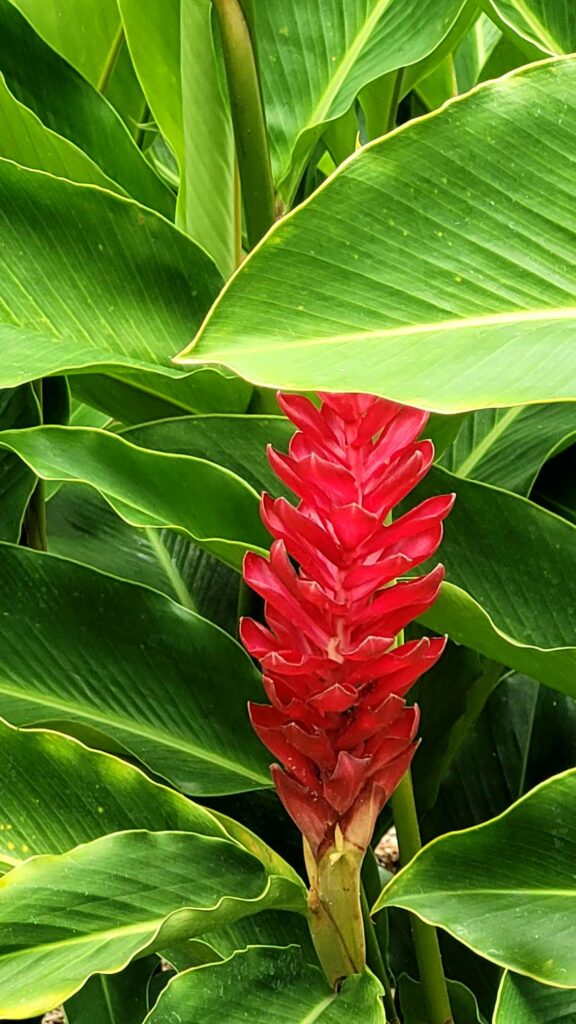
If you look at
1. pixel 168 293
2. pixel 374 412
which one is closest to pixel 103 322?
pixel 168 293

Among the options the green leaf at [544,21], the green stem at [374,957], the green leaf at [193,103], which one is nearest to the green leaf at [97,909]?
the green stem at [374,957]

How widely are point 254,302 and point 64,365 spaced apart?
219 mm

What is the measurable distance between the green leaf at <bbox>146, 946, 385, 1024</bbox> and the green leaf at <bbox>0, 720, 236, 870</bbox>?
71mm

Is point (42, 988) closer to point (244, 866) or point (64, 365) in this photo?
point (244, 866)

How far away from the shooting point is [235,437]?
767 millimetres

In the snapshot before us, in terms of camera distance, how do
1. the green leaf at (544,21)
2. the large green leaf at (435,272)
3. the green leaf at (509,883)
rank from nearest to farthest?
the large green leaf at (435,272), the green leaf at (509,883), the green leaf at (544,21)

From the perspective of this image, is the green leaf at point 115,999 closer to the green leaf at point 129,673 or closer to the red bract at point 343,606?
the green leaf at point 129,673

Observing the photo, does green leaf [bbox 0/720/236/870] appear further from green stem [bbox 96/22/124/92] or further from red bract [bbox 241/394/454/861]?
green stem [bbox 96/22/124/92]

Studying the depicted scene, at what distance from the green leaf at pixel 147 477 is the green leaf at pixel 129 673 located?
0.09 metres

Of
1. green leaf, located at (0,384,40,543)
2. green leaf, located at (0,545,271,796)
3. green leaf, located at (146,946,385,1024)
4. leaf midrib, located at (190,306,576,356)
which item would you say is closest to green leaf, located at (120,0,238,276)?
green leaf, located at (0,384,40,543)

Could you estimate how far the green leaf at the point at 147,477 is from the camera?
2.17 feet

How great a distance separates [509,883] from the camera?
0.58 meters

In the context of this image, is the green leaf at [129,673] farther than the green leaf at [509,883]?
Yes

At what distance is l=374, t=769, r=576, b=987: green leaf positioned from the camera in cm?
56
